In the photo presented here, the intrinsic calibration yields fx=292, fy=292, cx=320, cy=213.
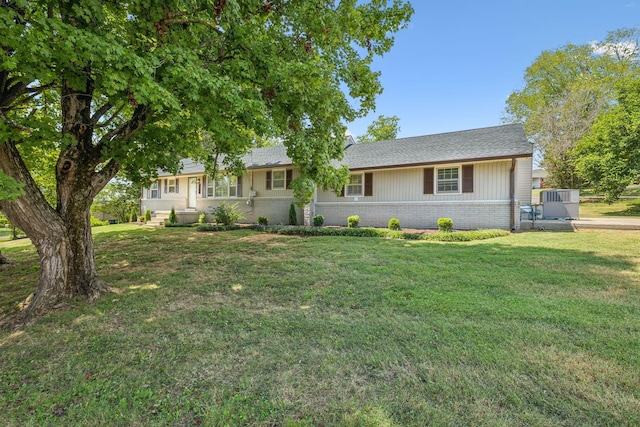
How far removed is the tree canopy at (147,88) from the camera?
11.0 ft

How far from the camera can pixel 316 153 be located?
18.5 feet

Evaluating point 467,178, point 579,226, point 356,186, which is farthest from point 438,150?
point 579,226

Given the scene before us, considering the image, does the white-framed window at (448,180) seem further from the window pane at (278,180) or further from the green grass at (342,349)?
the window pane at (278,180)

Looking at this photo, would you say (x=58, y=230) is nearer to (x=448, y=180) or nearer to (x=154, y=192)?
(x=448, y=180)

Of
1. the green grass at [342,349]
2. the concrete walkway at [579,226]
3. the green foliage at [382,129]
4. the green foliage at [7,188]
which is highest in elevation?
the green foliage at [382,129]

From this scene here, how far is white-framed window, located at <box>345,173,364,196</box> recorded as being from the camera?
1442 centimetres

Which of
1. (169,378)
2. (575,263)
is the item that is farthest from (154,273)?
(575,263)

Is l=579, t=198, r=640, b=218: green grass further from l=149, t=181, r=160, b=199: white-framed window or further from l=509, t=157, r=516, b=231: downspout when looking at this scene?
l=149, t=181, r=160, b=199: white-framed window

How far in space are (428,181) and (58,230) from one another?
39.8 ft

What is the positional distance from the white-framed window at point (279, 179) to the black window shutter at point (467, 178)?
28.3 feet

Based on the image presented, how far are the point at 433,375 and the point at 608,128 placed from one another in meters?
24.5

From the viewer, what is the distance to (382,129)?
1197 inches

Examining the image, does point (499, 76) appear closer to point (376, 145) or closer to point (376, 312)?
point (376, 145)

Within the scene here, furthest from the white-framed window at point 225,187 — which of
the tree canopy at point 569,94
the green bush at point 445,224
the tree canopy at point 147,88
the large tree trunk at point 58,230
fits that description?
the tree canopy at point 569,94
